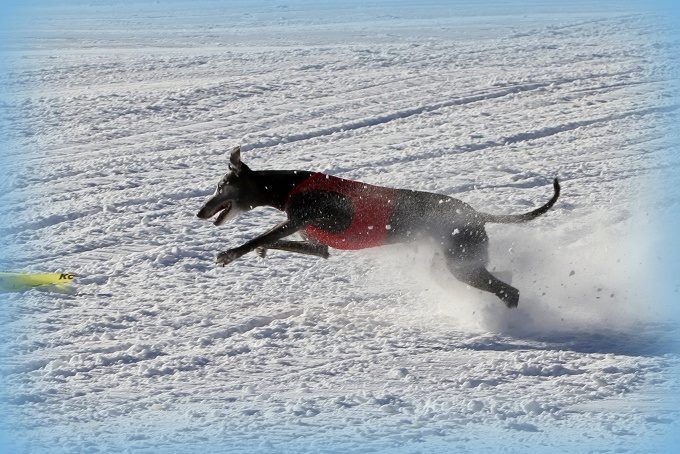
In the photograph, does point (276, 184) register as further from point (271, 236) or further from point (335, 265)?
point (335, 265)

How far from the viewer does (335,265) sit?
26.1 ft

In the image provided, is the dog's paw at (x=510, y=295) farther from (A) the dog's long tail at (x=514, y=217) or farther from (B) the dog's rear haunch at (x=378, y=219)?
(A) the dog's long tail at (x=514, y=217)

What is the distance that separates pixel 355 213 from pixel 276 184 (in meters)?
0.59

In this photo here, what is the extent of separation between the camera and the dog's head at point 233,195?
6805 millimetres

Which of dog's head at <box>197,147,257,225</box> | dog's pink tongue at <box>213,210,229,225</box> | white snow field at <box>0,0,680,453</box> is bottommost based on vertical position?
white snow field at <box>0,0,680,453</box>

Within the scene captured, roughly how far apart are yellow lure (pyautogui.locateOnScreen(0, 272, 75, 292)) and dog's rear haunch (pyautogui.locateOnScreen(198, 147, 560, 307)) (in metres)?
1.63

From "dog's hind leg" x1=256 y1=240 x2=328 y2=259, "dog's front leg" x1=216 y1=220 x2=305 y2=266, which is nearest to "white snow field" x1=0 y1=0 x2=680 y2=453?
"dog's hind leg" x1=256 y1=240 x2=328 y2=259

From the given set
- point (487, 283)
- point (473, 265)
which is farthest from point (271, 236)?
point (487, 283)

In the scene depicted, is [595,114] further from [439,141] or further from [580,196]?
[580,196]

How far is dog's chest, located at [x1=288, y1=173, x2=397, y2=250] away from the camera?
6.53m

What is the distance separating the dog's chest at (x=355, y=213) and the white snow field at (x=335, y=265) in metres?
0.44

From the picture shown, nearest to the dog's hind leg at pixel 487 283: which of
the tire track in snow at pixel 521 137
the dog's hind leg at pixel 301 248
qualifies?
the dog's hind leg at pixel 301 248

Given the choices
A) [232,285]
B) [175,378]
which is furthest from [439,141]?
[175,378]

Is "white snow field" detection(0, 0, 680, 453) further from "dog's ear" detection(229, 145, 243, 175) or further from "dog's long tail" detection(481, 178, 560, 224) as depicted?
"dog's ear" detection(229, 145, 243, 175)
